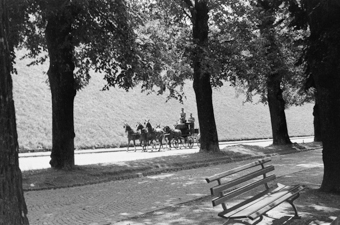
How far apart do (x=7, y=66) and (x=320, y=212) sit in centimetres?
580

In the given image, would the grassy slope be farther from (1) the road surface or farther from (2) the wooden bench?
(2) the wooden bench

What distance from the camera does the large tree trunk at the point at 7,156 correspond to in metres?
5.10

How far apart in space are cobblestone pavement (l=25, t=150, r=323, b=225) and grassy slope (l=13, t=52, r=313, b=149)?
20.1m

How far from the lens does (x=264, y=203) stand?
22.3 ft

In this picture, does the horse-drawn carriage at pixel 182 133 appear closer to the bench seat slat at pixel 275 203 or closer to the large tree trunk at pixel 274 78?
the large tree trunk at pixel 274 78

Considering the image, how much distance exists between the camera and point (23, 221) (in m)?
5.25

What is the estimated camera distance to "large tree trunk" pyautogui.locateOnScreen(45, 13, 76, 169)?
50.4ft

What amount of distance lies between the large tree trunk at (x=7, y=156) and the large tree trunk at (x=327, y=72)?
627 centimetres

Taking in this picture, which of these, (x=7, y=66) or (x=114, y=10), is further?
(x=114, y=10)

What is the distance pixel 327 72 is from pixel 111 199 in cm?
533

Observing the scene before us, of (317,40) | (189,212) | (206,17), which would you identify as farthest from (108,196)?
(206,17)

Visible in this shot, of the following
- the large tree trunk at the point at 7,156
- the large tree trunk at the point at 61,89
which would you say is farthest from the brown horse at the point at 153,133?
the large tree trunk at the point at 7,156

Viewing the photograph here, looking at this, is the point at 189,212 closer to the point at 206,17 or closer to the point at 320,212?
the point at 320,212

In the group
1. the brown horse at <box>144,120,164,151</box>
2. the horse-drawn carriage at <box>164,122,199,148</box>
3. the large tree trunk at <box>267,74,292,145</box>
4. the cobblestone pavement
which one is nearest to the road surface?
the brown horse at <box>144,120,164,151</box>
